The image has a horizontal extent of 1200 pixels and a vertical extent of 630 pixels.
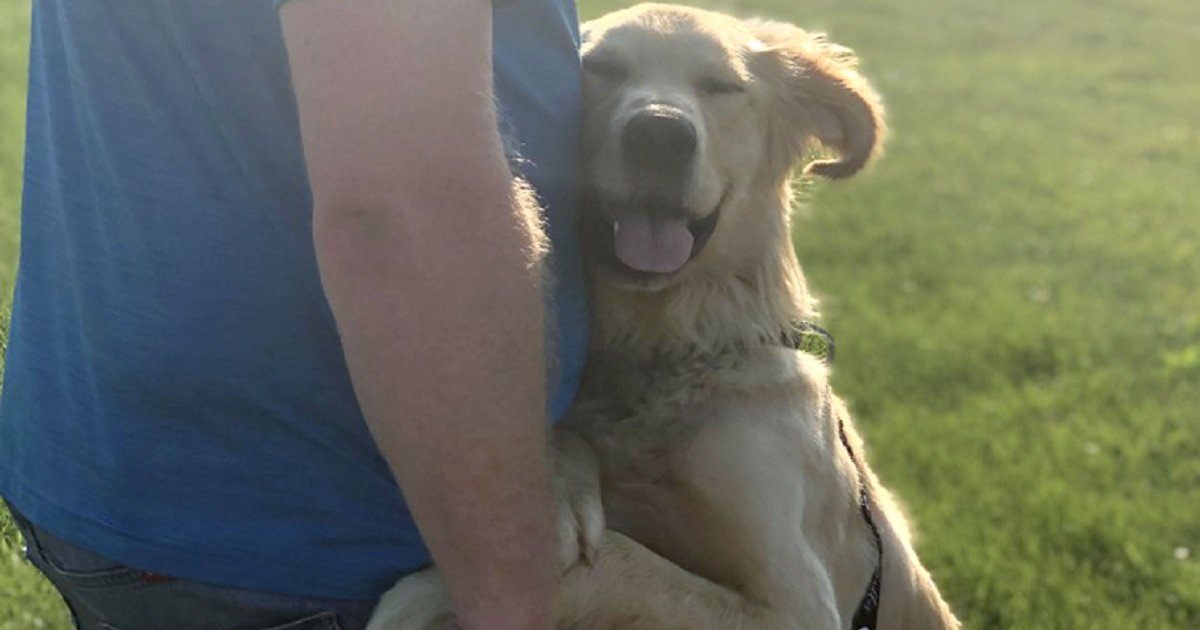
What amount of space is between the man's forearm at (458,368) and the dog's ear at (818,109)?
4.41ft

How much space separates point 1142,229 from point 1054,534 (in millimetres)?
4770

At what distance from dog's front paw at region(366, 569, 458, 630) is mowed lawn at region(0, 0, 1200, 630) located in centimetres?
115

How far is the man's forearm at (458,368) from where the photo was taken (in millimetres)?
1481

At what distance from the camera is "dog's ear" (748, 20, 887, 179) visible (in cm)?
284

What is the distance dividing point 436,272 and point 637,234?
3.11 ft

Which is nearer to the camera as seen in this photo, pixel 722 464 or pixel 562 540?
pixel 562 540

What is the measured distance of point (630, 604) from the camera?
2.11m

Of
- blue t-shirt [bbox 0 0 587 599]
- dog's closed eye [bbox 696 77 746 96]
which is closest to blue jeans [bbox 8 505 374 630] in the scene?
blue t-shirt [bbox 0 0 587 599]

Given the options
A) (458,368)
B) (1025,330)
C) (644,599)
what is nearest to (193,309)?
(458,368)

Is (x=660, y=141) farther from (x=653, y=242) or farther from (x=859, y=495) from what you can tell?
(x=859, y=495)

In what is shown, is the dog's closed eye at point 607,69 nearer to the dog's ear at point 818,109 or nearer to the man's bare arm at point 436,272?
the dog's ear at point 818,109

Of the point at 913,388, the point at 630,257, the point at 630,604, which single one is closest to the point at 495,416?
the point at 630,604

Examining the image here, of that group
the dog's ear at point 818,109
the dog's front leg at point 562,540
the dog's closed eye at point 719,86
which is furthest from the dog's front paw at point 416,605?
the dog's ear at point 818,109

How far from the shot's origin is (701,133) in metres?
2.51
